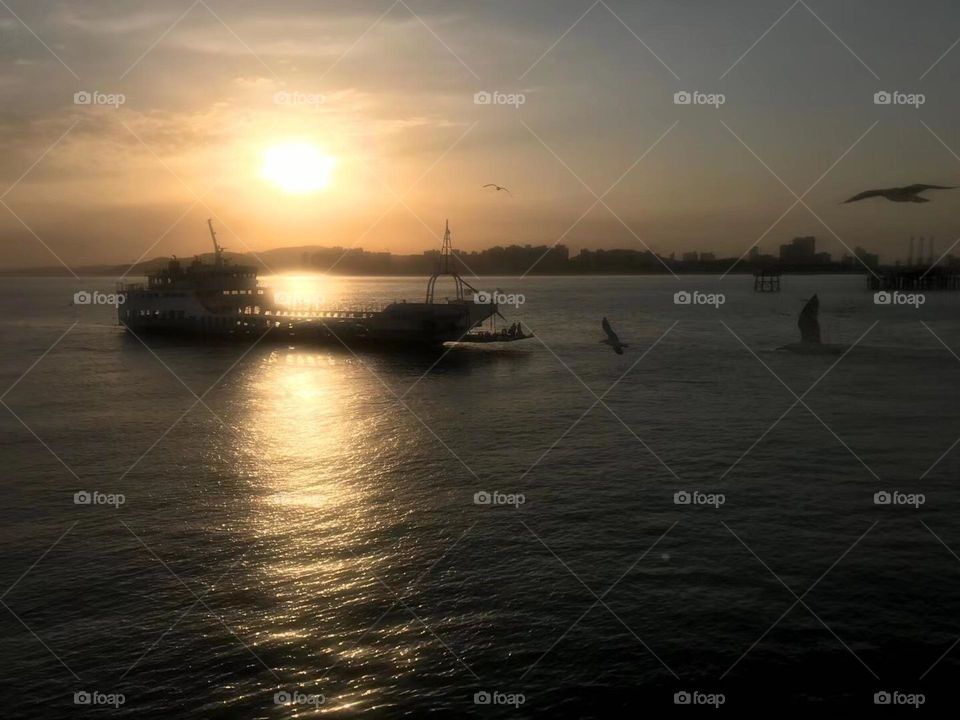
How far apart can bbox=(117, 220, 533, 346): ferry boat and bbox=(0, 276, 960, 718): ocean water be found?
28.5 m

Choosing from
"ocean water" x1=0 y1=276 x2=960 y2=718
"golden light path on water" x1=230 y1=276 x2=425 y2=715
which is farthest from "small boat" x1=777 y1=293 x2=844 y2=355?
"golden light path on water" x1=230 y1=276 x2=425 y2=715

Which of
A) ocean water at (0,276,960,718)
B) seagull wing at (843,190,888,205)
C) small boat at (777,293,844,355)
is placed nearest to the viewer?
ocean water at (0,276,960,718)

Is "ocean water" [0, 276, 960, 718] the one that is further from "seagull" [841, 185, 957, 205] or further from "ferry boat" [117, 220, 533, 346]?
"ferry boat" [117, 220, 533, 346]

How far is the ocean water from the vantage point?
14.1m

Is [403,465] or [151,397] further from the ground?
[151,397]

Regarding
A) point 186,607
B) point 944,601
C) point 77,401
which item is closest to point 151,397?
point 77,401

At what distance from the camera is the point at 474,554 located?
1961 cm

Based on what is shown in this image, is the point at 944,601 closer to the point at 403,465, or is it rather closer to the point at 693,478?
the point at 693,478

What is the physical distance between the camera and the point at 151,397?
43.8 metres

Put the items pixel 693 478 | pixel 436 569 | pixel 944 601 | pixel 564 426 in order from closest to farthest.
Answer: pixel 944 601
pixel 436 569
pixel 693 478
pixel 564 426

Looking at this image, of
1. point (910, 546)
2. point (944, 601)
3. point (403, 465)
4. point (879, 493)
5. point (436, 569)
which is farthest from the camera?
point (403, 465)

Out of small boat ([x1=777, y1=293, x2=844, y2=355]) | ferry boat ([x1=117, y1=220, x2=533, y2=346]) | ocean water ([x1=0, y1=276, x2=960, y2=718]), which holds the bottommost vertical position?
ocean water ([x1=0, y1=276, x2=960, y2=718])

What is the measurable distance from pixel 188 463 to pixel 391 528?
10773 mm

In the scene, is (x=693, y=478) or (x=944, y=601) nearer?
(x=944, y=601)
